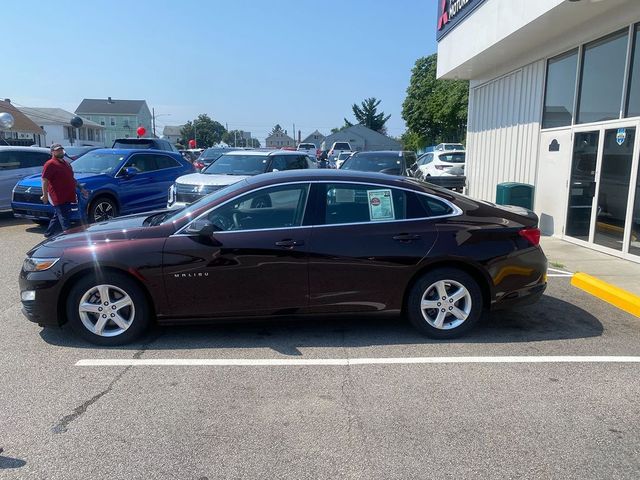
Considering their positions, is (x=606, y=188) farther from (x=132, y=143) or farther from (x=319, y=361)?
(x=132, y=143)

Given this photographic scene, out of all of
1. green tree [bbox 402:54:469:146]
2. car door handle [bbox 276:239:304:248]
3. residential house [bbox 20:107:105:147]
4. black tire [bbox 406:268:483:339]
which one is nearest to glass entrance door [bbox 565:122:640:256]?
black tire [bbox 406:268:483:339]

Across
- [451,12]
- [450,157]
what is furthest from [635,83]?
[450,157]

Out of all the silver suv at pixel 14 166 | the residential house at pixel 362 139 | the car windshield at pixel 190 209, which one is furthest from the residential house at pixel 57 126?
the car windshield at pixel 190 209

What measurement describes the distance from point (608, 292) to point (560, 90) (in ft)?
18.2

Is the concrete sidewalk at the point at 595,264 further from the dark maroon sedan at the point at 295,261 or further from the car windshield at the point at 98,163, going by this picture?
the car windshield at the point at 98,163

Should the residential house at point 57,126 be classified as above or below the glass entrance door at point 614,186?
above

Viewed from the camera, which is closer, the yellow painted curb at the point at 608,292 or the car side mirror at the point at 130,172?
the yellow painted curb at the point at 608,292

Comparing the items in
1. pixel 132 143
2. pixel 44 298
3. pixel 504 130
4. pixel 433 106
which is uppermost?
pixel 433 106

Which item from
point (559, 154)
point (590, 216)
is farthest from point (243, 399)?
point (559, 154)

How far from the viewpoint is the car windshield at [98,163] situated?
11258mm

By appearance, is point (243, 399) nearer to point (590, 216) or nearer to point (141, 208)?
point (590, 216)

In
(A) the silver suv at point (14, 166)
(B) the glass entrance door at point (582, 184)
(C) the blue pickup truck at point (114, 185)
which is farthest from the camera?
(A) the silver suv at point (14, 166)

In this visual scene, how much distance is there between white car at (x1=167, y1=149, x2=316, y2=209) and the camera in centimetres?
979

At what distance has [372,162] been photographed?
519 inches
